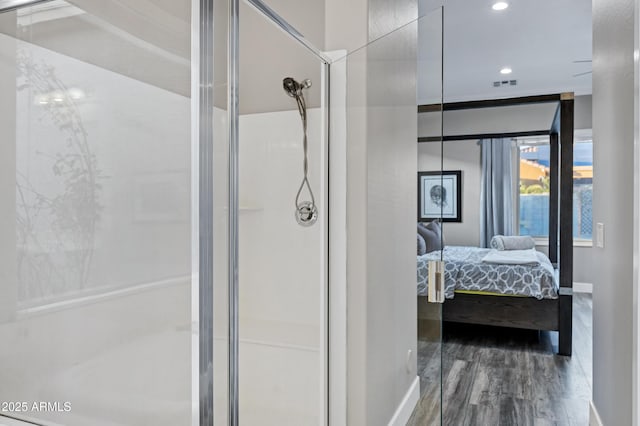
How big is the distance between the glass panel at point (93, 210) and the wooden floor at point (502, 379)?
1.13 m

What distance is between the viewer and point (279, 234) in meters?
1.74

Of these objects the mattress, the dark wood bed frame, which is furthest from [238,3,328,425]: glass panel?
the dark wood bed frame

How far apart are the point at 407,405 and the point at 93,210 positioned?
→ 147 cm

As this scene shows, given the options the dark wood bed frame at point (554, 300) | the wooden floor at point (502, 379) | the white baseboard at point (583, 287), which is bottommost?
the wooden floor at point (502, 379)

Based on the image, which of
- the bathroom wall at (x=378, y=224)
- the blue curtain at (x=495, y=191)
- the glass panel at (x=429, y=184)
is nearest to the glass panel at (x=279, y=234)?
the bathroom wall at (x=378, y=224)

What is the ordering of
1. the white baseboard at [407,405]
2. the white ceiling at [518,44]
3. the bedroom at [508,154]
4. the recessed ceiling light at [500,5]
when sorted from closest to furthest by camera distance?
the white baseboard at [407,405] → the bedroom at [508,154] → the recessed ceiling light at [500,5] → the white ceiling at [518,44]

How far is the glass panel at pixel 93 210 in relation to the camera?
1118 millimetres

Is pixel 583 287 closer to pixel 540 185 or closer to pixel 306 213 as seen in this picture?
pixel 540 185

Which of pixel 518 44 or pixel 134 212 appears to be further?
pixel 518 44

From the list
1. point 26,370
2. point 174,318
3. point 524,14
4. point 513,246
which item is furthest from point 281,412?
point 513,246

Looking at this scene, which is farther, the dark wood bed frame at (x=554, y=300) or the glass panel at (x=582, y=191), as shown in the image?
the glass panel at (x=582, y=191)

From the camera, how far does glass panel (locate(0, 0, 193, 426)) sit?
1.12m

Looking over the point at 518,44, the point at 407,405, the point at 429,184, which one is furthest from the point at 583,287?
the point at 429,184

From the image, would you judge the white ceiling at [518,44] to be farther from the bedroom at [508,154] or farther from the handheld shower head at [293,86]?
the handheld shower head at [293,86]
